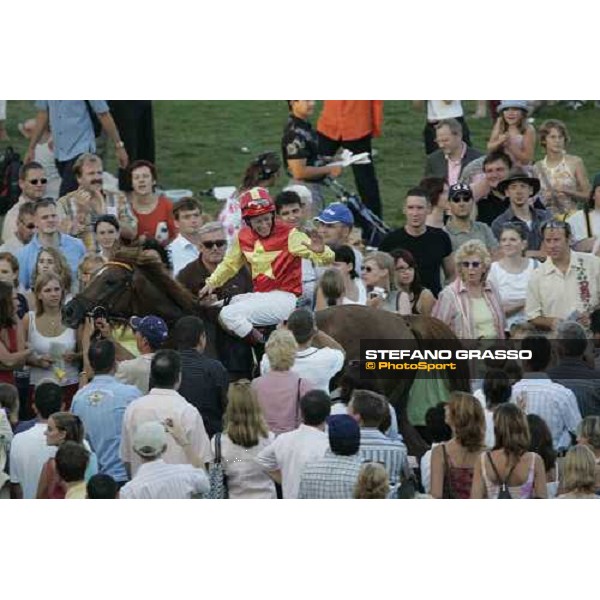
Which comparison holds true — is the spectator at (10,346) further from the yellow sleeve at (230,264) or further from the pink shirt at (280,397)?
the pink shirt at (280,397)

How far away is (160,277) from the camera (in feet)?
52.5

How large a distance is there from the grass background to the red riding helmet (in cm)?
88

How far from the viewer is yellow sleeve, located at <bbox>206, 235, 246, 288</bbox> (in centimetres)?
1587

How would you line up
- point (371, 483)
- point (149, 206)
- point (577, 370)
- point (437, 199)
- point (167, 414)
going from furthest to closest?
point (149, 206) → point (437, 199) → point (577, 370) → point (167, 414) → point (371, 483)

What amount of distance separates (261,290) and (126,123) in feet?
6.30

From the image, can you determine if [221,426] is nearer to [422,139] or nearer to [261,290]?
[261,290]

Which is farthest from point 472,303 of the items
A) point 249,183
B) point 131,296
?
point 131,296

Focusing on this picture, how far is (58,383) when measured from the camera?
1603 cm

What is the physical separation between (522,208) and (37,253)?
3.25 meters

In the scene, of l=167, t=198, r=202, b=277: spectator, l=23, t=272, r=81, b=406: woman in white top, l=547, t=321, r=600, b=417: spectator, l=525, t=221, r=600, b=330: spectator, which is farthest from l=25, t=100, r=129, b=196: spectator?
l=547, t=321, r=600, b=417: spectator

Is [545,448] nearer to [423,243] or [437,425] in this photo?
[437,425]

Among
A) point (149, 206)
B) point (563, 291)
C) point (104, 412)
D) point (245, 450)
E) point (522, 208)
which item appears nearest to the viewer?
point (245, 450)

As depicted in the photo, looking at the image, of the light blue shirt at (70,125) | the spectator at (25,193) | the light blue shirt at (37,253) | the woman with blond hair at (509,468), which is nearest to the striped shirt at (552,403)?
the woman with blond hair at (509,468)

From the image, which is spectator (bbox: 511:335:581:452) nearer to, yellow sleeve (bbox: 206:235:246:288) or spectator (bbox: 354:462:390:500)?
spectator (bbox: 354:462:390:500)
